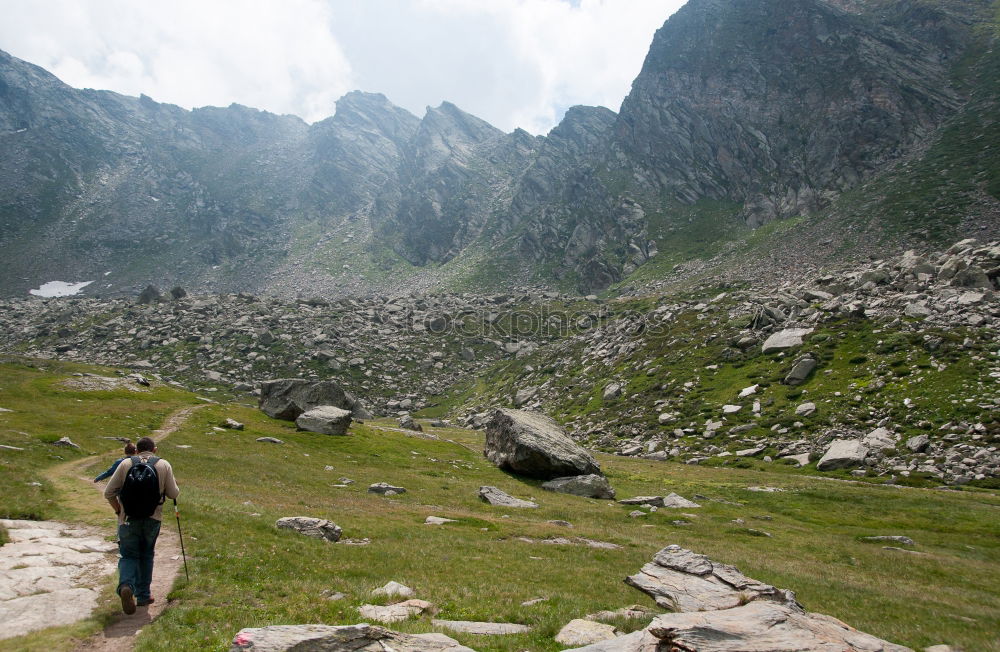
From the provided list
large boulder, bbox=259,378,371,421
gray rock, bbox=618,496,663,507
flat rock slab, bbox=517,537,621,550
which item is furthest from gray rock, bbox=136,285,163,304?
flat rock slab, bbox=517,537,621,550

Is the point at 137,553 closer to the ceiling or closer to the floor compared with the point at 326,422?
closer to the floor

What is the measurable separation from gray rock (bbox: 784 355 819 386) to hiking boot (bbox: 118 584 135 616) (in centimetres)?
7199

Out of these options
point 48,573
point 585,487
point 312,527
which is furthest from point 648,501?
point 48,573

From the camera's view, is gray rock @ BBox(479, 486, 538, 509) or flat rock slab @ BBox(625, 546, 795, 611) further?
gray rock @ BBox(479, 486, 538, 509)

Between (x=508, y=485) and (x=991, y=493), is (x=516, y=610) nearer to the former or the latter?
(x=508, y=485)

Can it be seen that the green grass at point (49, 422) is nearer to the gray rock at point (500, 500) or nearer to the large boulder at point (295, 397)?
the large boulder at point (295, 397)

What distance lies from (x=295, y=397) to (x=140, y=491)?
57.9m

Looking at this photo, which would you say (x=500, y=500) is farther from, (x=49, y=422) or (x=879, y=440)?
(x=49, y=422)

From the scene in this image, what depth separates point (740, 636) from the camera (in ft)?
35.4

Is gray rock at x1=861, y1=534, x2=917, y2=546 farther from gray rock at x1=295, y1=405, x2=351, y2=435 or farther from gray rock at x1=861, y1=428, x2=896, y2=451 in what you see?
gray rock at x1=295, y1=405, x2=351, y2=435

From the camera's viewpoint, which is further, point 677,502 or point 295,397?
point 295,397

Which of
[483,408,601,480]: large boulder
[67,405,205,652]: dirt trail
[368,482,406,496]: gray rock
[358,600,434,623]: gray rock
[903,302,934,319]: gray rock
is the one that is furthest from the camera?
[903,302,934,319]: gray rock

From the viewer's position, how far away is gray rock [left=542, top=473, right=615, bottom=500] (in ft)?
149

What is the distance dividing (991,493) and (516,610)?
4841cm
